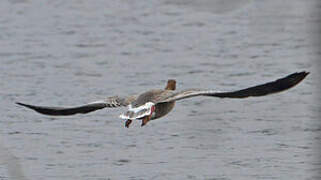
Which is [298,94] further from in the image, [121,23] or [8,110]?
[121,23]

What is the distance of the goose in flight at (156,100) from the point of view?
17.3ft

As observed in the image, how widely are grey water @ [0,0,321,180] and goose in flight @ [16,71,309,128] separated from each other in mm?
303

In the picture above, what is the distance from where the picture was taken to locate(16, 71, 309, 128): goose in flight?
5.27 meters

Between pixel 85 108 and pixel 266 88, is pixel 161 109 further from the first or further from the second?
pixel 266 88

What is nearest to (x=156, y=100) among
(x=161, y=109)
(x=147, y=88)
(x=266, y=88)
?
(x=161, y=109)

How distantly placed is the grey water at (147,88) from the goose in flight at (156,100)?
30 centimetres

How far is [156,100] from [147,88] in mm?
5476

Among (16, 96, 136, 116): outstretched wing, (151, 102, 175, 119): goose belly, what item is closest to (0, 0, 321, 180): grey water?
(151, 102, 175, 119): goose belly

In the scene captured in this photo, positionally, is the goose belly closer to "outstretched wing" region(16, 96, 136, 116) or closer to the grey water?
"outstretched wing" region(16, 96, 136, 116)

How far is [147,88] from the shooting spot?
1190cm

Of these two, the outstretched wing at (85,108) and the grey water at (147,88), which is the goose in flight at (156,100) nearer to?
the outstretched wing at (85,108)

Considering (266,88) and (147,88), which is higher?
(266,88)

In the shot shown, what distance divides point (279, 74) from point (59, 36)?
489cm

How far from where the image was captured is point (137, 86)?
12.1 metres
